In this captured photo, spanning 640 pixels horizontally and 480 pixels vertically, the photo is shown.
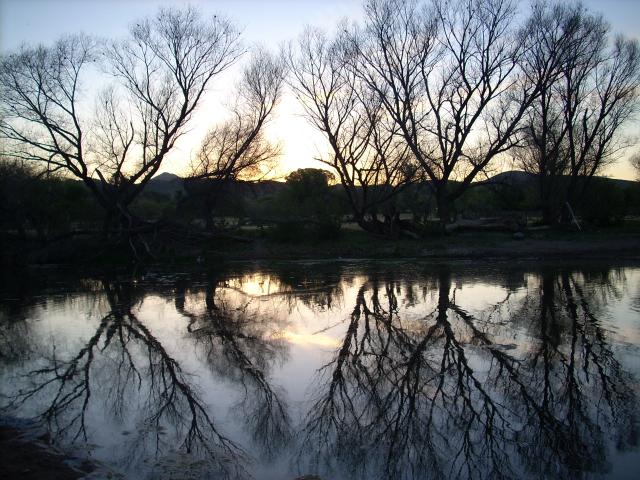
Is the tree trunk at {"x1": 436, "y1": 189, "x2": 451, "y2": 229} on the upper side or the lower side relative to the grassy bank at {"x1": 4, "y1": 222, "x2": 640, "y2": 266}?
upper

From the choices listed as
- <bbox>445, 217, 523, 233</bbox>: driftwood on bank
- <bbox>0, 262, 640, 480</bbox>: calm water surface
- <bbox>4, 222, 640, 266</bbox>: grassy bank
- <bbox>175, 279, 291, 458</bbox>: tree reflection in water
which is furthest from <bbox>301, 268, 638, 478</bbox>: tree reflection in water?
<bbox>445, 217, 523, 233</bbox>: driftwood on bank

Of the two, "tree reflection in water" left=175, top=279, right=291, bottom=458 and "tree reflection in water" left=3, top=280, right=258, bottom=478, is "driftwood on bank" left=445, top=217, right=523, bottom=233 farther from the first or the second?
"tree reflection in water" left=3, top=280, right=258, bottom=478

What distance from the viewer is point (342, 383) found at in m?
7.32

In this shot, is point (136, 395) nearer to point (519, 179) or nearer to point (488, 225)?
point (488, 225)

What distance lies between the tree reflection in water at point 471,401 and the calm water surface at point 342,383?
0.02m

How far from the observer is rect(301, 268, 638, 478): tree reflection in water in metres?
5.09

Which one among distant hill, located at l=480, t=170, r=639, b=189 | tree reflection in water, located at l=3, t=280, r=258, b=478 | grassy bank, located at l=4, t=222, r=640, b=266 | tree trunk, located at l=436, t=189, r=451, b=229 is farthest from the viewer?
distant hill, located at l=480, t=170, r=639, b=189

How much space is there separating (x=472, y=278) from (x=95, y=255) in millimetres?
17665

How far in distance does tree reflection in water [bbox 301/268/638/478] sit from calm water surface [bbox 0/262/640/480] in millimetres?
24

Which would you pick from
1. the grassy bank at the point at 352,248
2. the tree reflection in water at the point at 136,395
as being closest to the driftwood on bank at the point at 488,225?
the grassy bank at the point at 352,248

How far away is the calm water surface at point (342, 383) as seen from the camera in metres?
5.23

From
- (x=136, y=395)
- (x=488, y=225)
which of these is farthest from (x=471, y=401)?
(x=488, y=225)

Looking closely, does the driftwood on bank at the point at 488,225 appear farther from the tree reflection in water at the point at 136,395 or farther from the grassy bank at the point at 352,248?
the tree reflection in water at the point at 136,395

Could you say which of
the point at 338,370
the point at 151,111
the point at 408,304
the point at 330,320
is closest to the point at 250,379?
the point at 338,370
